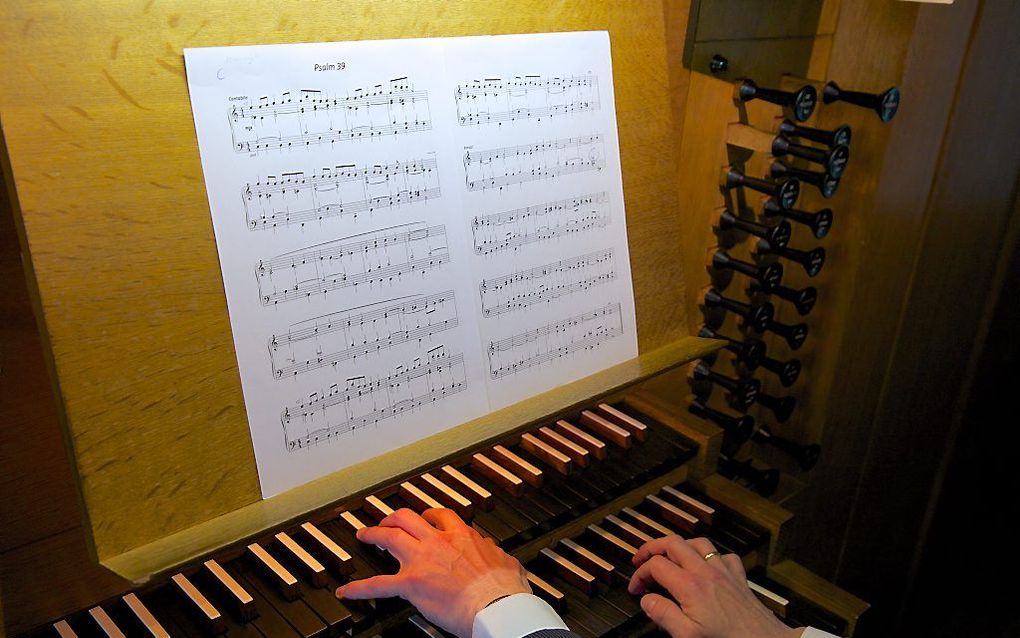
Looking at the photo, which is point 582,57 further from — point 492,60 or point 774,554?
point 774,554

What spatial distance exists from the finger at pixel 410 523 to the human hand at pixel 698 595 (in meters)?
0.43

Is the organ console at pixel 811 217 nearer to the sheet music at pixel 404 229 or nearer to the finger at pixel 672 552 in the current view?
the sheet music at pixel 404 229

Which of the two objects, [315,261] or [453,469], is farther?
[453,469]

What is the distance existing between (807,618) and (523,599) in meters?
0.81

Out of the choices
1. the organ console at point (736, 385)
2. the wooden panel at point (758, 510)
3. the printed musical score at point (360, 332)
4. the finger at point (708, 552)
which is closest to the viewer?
the printed musical score at point (360, 332)

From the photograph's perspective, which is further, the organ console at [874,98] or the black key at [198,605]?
the organ console at [874,98]

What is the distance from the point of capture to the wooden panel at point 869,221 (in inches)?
93.4

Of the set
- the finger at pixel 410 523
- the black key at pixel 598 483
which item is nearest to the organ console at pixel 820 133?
the black key at pixel 598 483

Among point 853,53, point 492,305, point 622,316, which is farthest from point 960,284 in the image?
point 492,305

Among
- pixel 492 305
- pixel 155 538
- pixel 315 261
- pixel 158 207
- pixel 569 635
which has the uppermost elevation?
pixel 158 207

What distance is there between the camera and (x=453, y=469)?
5.67ft

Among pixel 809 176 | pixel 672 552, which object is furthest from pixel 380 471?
pixel 809 176

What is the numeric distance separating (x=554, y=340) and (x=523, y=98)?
0.45m

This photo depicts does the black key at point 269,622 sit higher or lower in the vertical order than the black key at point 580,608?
higher
